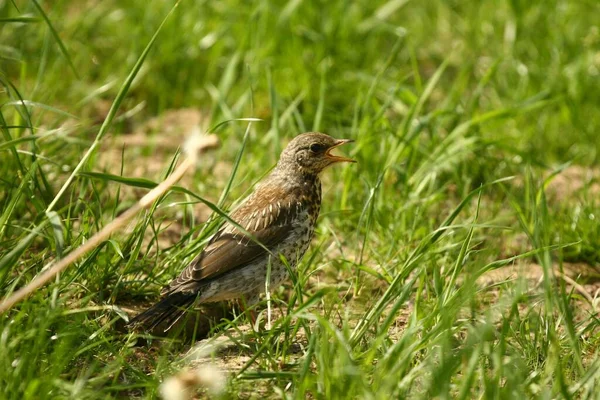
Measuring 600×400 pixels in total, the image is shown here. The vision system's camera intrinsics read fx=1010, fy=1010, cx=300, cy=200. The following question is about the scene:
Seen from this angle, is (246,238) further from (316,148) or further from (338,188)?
(338,188)

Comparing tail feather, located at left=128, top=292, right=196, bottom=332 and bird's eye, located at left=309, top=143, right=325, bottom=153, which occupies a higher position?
bird's eye, located at left=309, top=143, right=325, bottom=153

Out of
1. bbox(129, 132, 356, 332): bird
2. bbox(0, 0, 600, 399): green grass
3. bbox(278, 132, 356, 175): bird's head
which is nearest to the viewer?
bbox(0, 0, 600, 399): green grass

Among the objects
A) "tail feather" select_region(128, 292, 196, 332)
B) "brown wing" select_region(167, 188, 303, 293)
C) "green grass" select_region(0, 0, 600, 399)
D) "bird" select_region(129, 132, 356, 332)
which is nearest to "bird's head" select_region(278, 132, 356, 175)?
"bird" select_region(129, 132, 356, 332)

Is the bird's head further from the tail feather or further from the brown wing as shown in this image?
the tail feather

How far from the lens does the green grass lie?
4.02m

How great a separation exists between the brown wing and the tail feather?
0.05 meters

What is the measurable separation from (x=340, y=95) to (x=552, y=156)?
5.08 feet

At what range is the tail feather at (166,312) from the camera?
4.65 meters

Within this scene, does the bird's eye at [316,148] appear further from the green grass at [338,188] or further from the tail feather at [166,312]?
the tail feather at [166,312]

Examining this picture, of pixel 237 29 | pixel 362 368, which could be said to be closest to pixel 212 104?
pixel 237 29

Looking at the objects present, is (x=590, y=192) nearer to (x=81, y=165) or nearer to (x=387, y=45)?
(x=387, y=45)

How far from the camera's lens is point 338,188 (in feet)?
20.7

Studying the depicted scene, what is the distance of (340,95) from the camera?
7242 millimetres

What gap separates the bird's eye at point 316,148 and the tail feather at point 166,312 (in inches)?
50.1
